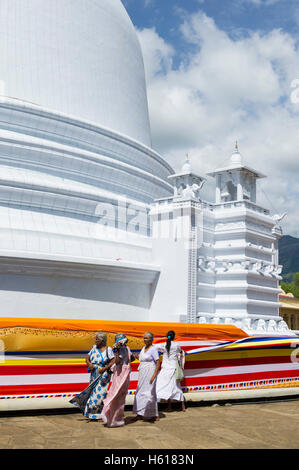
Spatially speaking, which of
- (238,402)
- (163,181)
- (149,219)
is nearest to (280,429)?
(238,402)

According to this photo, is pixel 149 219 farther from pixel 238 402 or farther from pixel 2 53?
pixel 238 402

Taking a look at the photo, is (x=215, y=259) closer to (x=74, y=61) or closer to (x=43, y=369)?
(x=74, y=61)

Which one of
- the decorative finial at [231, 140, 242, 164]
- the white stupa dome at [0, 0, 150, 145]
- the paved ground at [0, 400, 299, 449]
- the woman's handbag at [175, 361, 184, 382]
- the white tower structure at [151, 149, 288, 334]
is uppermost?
the white stupa dome at [0, 0, 150, 145]

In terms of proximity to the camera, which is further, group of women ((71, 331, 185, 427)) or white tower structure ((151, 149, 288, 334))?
white tower structure ((151, 149, 288, 334))

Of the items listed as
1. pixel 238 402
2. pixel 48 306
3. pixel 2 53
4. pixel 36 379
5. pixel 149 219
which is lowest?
pixel 238 402

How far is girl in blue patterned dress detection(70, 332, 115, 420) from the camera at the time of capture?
293 inches

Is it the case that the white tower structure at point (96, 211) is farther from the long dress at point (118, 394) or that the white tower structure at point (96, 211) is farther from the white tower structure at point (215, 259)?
the long dress at point (118, 394)

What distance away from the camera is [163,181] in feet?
69.5

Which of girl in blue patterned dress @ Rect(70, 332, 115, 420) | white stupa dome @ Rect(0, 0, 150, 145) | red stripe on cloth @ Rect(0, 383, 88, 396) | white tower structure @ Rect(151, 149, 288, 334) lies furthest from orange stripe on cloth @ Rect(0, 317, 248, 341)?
white stupa dome @ Rect(0, 0, 150, 145)

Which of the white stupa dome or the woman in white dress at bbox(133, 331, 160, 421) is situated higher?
the white stupa dome

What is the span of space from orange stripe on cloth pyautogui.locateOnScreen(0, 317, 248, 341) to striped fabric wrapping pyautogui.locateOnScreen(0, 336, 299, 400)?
185 mm

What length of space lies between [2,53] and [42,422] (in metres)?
14.5

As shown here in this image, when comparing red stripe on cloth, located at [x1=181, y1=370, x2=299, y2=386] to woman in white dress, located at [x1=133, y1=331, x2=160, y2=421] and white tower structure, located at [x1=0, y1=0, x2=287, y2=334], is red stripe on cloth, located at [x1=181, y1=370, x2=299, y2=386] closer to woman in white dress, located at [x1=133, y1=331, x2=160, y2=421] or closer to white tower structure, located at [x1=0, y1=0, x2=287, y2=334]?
woman in white dress, located at [x1=133, y1=331, x2=160, y2=421]

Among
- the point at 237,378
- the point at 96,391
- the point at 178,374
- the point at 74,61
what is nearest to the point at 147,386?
the point at 96,391
